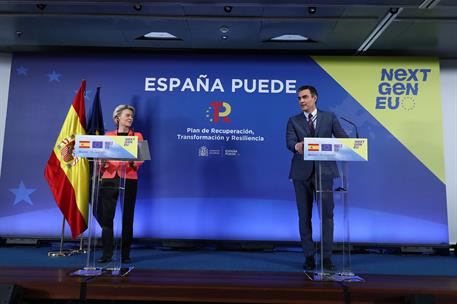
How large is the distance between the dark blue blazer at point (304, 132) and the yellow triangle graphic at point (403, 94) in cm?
208

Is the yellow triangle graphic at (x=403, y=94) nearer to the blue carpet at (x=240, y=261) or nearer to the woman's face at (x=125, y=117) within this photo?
the blue carpet at (x=240, y=261)

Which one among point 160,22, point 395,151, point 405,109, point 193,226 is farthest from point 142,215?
point 405,109

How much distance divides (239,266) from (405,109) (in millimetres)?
3287

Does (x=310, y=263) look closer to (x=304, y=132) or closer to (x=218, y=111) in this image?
(x=304, y=132)

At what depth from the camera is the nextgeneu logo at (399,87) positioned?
17.0 feet

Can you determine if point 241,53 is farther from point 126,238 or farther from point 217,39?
point 126,238

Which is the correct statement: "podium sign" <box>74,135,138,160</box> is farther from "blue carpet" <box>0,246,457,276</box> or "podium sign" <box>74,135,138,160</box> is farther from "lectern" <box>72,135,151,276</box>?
"blue carpet" <box>0,246,457,276</box>

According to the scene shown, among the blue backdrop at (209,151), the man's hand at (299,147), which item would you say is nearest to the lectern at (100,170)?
the man's hand at (299,147)

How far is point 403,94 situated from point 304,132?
2592 millimetres

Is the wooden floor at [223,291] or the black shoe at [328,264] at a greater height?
the black shoe at [328,264]

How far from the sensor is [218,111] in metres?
5.23

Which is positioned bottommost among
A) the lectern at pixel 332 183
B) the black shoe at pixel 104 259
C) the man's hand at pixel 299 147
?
the black shoe at pixel 104 259

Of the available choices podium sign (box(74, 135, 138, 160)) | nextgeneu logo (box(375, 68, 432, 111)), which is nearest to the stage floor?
podium sign (box(74, 135, 138, 160))

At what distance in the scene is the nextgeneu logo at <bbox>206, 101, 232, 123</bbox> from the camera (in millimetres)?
5211
